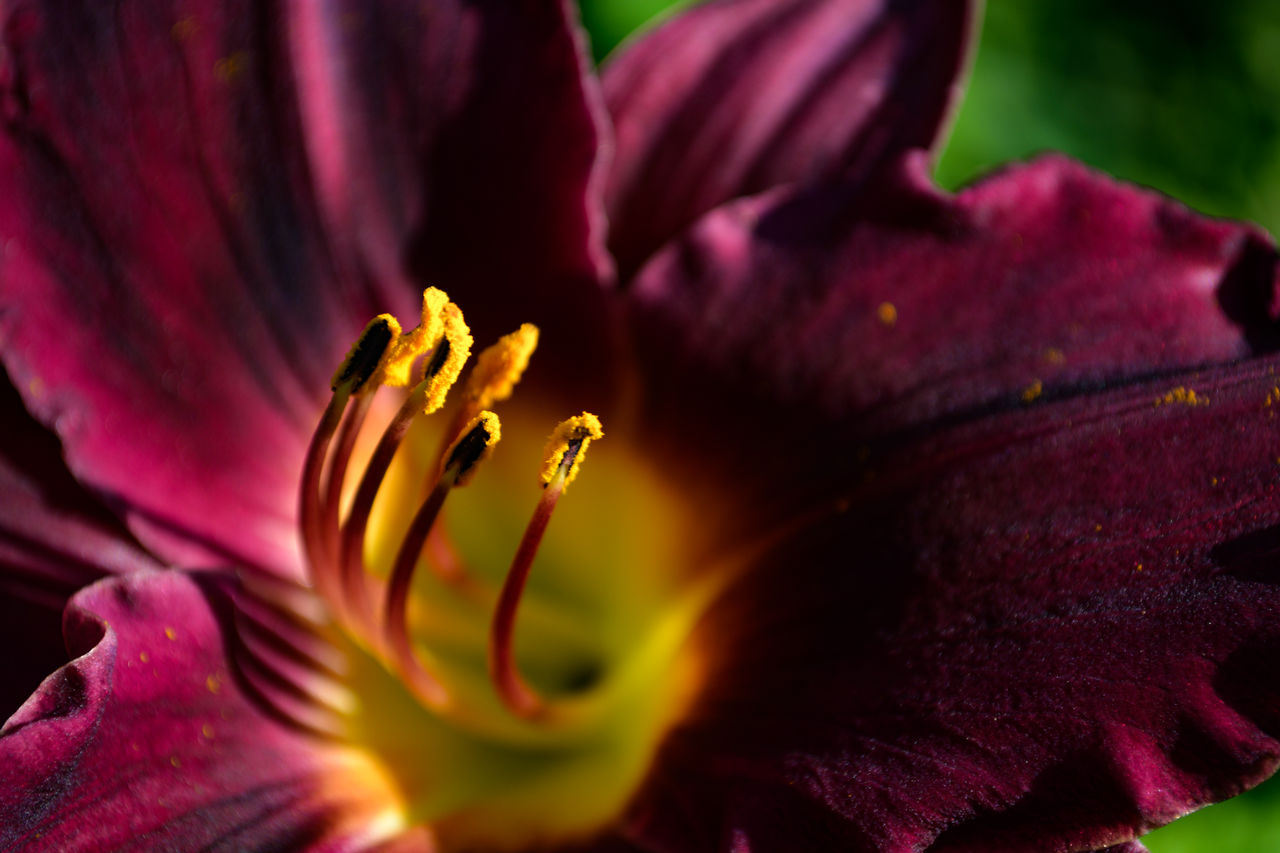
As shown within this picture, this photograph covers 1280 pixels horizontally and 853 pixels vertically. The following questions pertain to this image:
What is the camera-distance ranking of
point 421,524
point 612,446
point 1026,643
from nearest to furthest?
1. point 1026,643
2. point 421,524
3. point 612,446

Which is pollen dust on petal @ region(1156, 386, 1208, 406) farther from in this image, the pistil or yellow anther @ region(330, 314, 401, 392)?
yellow anther @ region(330, 314, 401, 392)

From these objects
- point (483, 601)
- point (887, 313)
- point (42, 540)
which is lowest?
point (483, 601)

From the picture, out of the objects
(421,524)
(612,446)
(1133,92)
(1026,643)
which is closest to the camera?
(1026,643)

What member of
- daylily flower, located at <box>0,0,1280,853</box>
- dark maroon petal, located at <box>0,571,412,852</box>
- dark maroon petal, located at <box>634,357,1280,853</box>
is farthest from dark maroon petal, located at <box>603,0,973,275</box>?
dark maroon petal, located at <box>0,571,412,852</box>

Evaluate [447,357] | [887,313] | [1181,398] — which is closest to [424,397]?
[447,357]

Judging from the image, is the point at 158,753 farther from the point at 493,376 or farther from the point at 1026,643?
the point at 1026,643

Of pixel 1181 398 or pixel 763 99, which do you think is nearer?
pixel 1181 398
